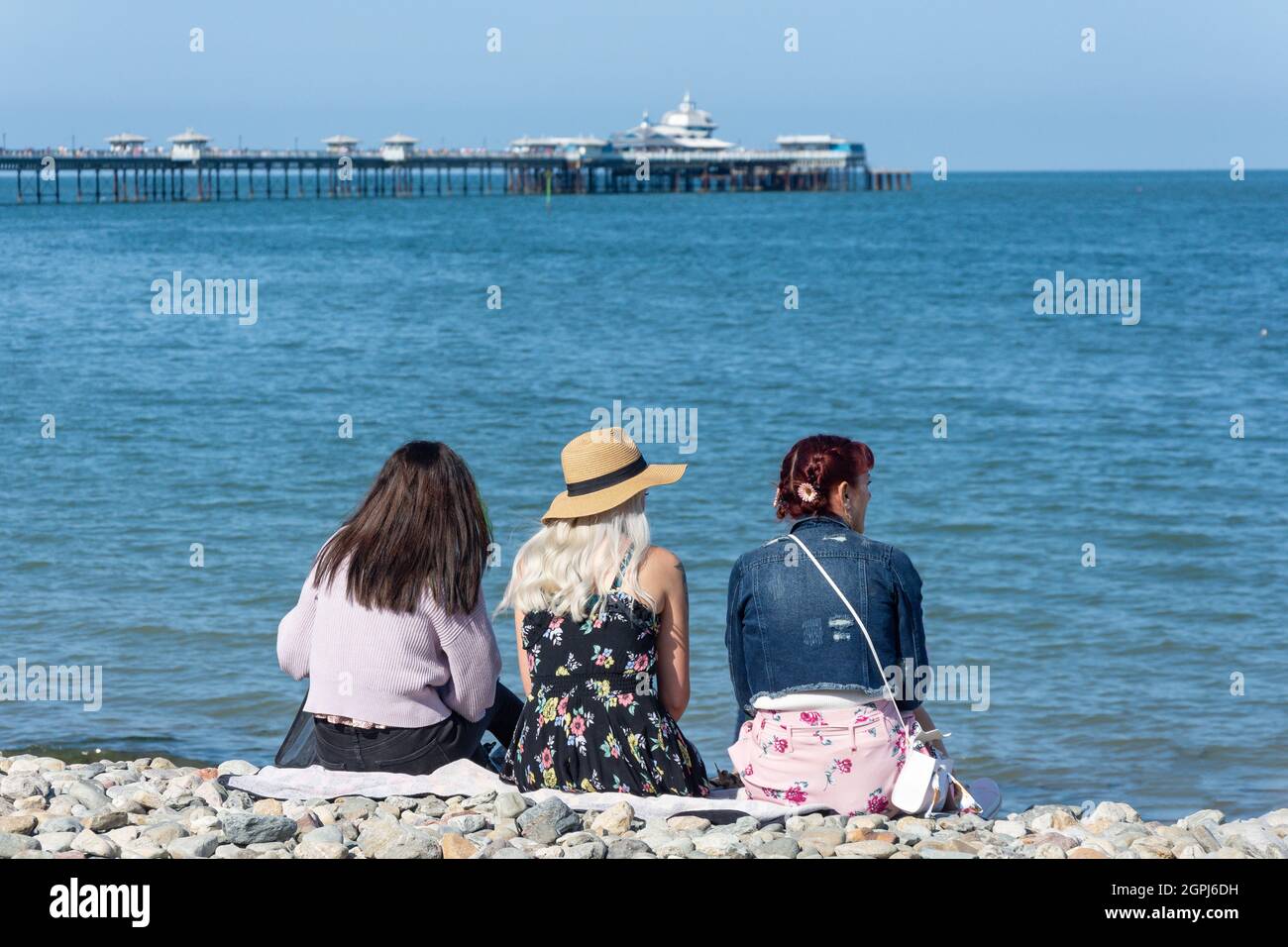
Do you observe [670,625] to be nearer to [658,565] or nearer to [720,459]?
[658,565]

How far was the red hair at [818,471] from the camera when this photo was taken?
14.9 feet

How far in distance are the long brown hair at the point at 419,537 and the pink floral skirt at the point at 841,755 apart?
3.55ft

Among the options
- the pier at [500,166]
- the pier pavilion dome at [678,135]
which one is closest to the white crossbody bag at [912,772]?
the pier at [500,166]

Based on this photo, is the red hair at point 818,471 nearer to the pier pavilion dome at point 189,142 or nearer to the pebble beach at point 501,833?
the pebble beach at point 501,833

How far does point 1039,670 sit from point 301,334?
836 inches

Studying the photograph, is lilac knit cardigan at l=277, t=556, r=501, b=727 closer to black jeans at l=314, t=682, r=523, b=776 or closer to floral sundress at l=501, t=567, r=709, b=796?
black jeans at l=314, t=682, r=523, b=776

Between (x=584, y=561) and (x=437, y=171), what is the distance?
357 ft

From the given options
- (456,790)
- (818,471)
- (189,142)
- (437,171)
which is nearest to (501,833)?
(456,790)

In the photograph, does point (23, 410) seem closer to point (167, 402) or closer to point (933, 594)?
point (167, 402)

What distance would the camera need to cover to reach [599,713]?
4.61 m
